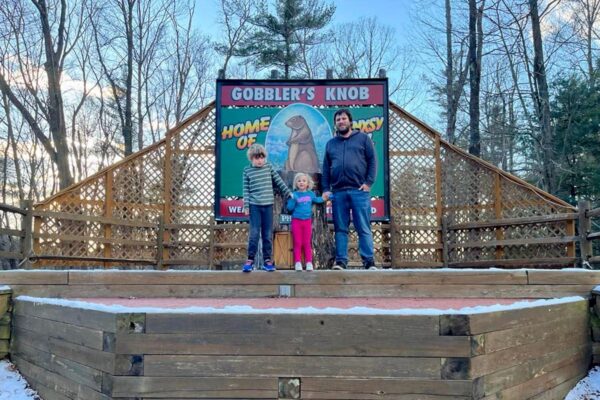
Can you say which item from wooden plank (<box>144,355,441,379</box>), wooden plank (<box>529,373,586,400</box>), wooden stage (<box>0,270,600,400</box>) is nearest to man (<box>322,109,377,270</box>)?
wooden plank (<box>529,373,586,400</box>)

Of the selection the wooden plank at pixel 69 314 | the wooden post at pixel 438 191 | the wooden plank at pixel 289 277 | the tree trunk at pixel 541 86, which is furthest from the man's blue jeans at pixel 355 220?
the tree trunk at pixel 541 86

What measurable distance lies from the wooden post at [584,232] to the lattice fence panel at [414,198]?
2.29 metres

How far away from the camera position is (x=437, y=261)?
8.79 metres

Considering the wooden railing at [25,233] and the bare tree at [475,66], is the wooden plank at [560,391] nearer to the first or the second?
the wooden railing at [25,233]

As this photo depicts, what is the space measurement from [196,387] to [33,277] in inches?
88.1

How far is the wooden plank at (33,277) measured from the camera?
3.99m

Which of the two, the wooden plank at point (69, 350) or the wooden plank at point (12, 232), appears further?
the wooden plank at point (12, 232)

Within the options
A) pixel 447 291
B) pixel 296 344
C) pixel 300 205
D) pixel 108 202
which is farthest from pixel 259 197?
pixel 108 202

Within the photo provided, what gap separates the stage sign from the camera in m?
8.70

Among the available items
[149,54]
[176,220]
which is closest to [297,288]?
[176,220]

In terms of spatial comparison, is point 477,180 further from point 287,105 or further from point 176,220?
point 176,220

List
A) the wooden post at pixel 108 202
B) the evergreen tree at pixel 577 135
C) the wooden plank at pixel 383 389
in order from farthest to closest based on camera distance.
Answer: the evergreen tree at pixel 577 135 < the wooden post at pixel 108 202 < the wooden plank at pixel 383 389

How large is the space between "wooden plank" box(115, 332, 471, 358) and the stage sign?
20.0 ft

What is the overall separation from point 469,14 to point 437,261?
8.50 m
